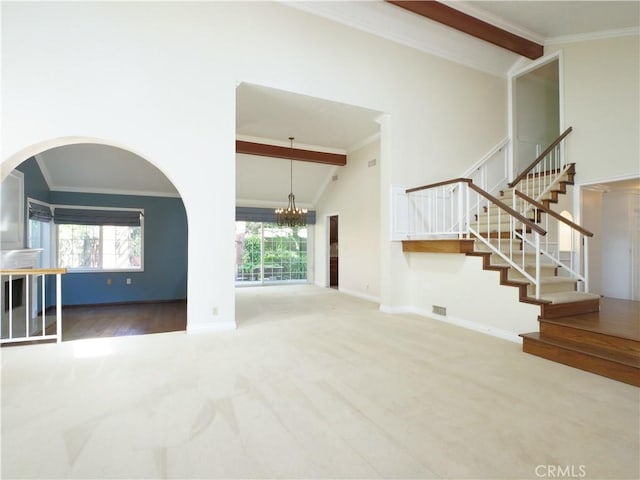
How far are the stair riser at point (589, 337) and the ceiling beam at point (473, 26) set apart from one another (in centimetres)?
426

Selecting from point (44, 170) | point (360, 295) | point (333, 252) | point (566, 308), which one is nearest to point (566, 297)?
point (566, 308)

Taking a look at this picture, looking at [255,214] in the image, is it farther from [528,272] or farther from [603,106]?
[603,106]

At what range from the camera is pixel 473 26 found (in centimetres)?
505

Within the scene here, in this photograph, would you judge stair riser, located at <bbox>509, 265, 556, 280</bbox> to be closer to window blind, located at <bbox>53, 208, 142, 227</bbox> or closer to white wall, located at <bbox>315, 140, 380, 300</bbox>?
white wall, located at <bbox>315, 140, 380, 300</bbox>

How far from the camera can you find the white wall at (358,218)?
704cm

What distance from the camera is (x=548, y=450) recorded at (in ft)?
5.66

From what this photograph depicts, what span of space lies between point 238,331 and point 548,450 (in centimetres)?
323

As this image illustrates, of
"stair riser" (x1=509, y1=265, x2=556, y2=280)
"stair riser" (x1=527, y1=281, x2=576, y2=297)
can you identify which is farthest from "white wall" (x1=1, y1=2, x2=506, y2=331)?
"stair riser" (x1=527, y1=281, x2=576, y2=297)

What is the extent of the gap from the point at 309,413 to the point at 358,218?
585 centimetres

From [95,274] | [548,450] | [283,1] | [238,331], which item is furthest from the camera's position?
[95,274]

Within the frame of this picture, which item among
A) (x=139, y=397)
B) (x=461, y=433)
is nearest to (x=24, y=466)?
(x=139, y=397)

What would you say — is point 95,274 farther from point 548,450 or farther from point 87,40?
point 548,450

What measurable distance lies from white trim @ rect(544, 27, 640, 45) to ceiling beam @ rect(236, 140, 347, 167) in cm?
440

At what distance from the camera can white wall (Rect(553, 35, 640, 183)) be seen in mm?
4922
